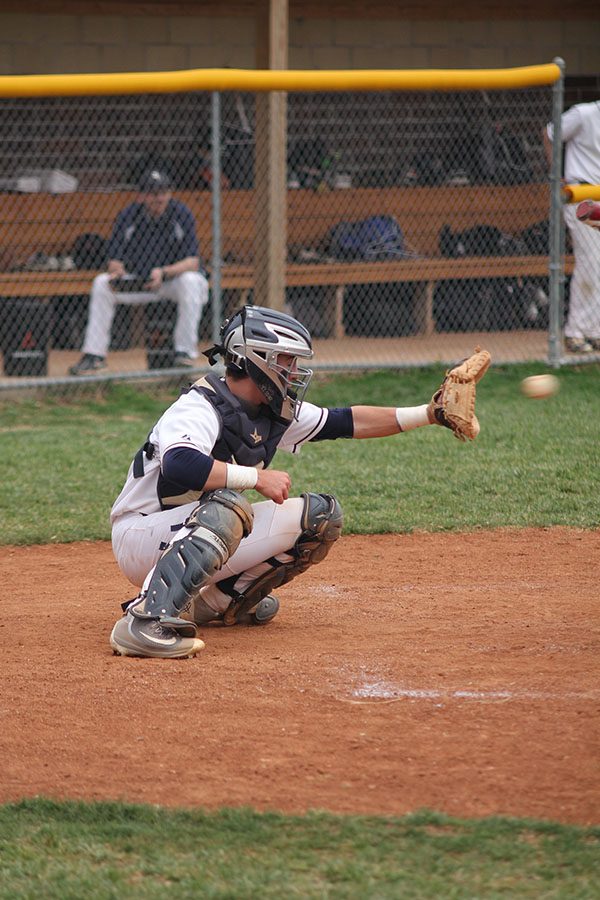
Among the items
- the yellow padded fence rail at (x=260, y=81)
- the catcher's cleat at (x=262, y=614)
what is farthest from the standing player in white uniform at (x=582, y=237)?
the catcher's cleat at (x=262, y=614)

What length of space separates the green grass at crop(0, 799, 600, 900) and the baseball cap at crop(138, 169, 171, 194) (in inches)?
290

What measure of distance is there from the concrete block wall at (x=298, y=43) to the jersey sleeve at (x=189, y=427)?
352 inches

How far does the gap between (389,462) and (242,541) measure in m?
3.46

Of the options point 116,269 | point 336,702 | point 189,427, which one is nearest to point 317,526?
point 189,427

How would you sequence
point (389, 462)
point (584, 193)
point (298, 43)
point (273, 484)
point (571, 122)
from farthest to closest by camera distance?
point (298, 43) < point (571, 122) < point (584, 193) < point (389, 462) < point (273, 484)

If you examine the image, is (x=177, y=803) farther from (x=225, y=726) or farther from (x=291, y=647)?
(x=291, y=647)

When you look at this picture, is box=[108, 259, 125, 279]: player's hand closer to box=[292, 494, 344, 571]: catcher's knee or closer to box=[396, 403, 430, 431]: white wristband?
box=[396, 403, 430, 431]: white wristband

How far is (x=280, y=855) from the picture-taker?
2.96 m

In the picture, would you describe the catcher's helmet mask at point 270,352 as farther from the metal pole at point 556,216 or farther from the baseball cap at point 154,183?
the baseball cap at point 154,183

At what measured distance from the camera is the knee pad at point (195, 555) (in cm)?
431

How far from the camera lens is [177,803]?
→ 10.7 ft

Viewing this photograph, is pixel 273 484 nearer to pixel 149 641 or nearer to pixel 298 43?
pixel 149 641

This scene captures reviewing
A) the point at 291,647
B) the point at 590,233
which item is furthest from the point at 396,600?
the point at 590,233

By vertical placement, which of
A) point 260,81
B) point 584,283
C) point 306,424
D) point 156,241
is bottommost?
point 306,424
